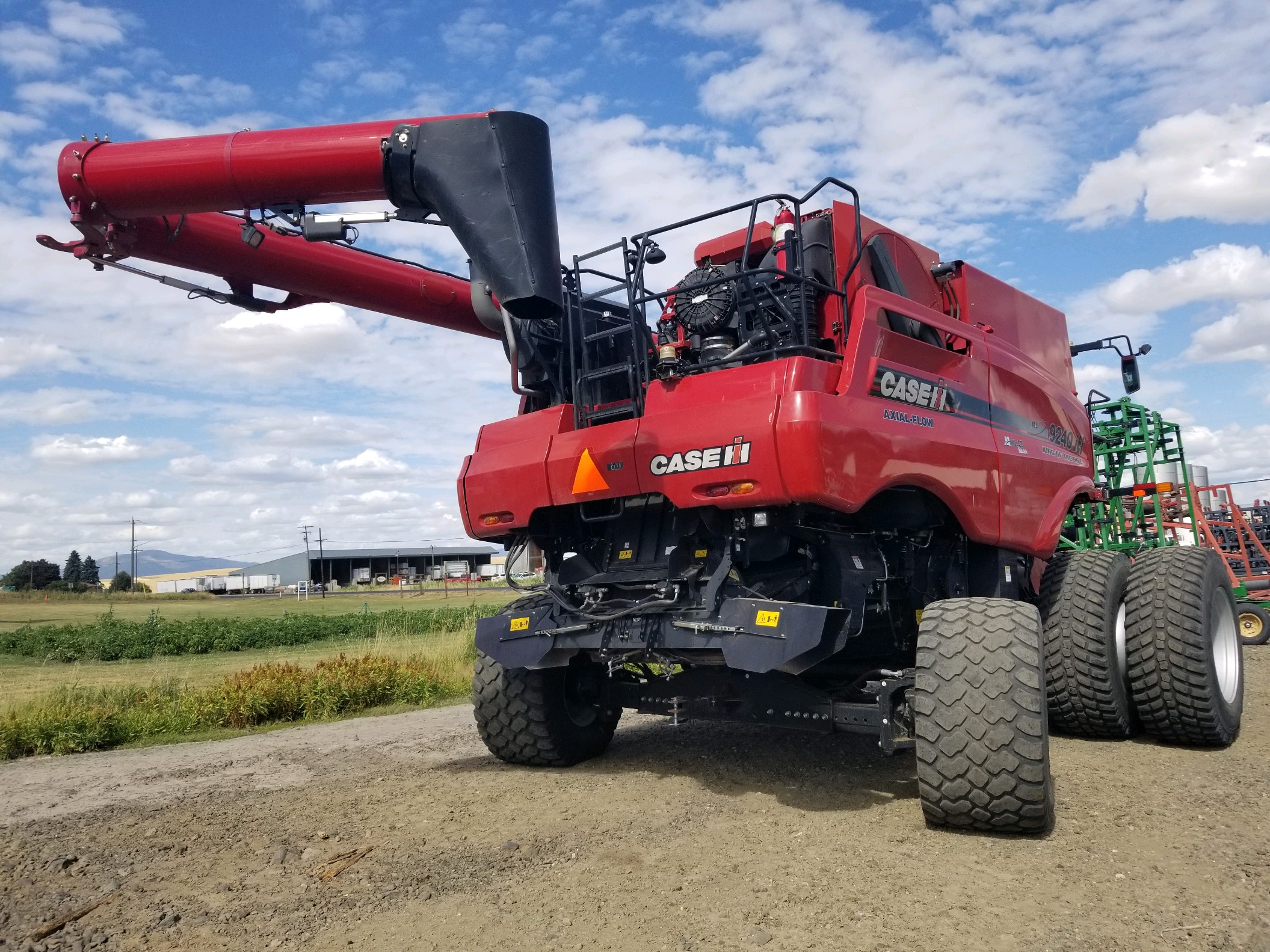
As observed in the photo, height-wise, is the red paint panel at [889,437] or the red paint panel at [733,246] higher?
the red paint panel at [733,246]

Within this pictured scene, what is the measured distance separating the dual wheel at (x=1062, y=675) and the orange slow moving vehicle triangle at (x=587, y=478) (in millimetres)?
2056

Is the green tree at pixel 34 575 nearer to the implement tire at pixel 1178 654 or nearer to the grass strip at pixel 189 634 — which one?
the grass strip at pixel 189 634

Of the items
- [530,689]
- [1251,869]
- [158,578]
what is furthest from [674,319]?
[158,578]

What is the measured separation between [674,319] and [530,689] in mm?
2656

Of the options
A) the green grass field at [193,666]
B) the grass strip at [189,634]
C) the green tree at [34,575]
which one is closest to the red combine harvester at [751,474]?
the green grass field at [193,666]

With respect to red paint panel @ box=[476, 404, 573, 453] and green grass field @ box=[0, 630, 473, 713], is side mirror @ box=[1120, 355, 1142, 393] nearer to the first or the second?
red paint panel @ box=[476, 404, 573, 453]

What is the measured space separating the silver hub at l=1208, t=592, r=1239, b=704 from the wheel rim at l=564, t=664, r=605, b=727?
448cm

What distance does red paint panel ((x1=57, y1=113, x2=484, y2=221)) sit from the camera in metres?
5.70

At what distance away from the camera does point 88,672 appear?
19.9 metres

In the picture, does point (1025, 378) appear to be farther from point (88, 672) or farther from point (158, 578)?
point (158, 578)

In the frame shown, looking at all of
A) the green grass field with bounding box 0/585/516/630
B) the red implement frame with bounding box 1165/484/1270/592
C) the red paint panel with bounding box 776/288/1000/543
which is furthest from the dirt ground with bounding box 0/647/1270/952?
the green grass field with bounding box 0/585/516/630

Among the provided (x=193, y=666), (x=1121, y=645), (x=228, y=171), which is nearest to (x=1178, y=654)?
(x=1121, y=645)

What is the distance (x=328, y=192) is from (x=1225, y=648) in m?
7.23

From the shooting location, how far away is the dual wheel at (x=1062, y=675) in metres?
4.67
